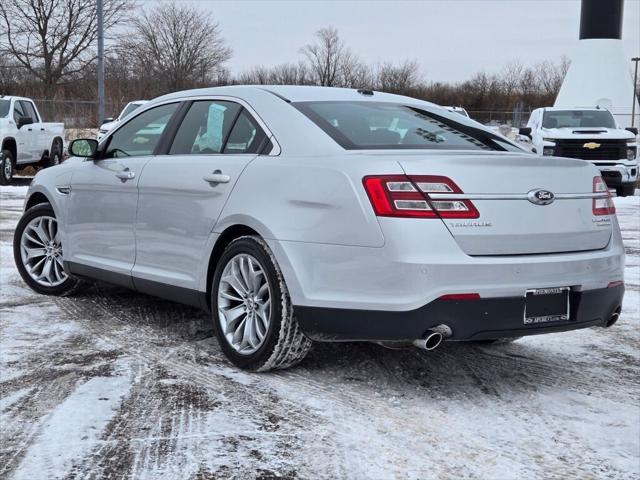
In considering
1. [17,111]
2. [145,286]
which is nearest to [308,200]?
[145,286]

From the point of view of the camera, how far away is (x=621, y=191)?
60.2 feet

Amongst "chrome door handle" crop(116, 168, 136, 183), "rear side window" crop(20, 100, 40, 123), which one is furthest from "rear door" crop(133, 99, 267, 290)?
"rear side window" crop(20, 100, 40, 123)

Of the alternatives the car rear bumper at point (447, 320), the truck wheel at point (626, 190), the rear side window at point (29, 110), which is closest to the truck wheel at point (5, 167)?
the rear side window at point (29, 110)

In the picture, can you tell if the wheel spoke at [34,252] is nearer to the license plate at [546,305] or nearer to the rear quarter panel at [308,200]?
the rear quarter panel at [308,200]

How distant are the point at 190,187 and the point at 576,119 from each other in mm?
15708

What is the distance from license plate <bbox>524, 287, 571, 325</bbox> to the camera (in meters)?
4.08

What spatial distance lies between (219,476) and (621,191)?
16596 millimetres

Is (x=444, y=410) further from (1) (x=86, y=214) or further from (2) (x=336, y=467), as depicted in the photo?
(1) (x=86, y=214)

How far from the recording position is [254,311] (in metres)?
4.59

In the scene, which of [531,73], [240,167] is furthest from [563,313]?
[531,73]

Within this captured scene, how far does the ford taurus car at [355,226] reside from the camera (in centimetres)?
395

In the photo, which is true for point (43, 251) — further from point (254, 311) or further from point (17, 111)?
point (17, 111)

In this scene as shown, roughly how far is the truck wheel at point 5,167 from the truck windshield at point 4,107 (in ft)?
2.61

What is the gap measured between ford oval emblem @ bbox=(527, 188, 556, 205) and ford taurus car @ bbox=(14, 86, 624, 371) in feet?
0.03
